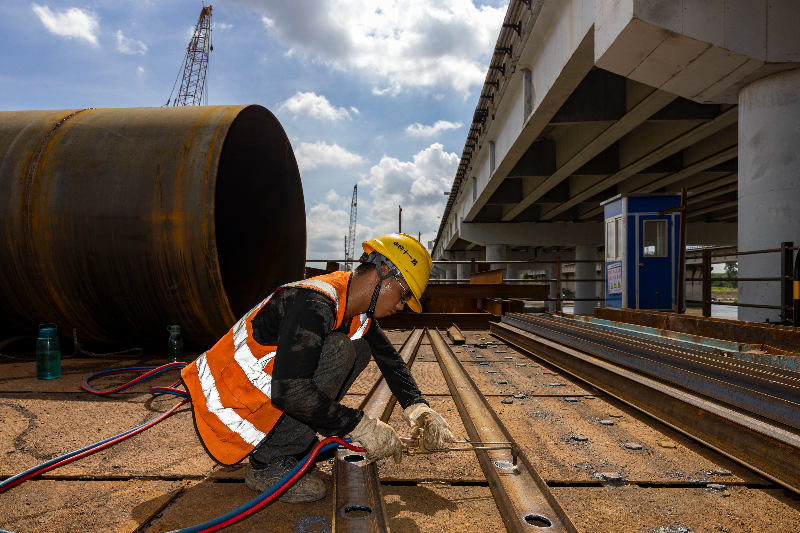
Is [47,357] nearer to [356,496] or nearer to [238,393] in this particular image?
[238,393]

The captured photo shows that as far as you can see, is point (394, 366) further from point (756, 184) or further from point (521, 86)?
point (521, 86)

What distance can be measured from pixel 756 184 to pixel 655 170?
8.22 meters

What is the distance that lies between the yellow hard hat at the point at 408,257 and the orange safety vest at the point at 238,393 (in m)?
0.23

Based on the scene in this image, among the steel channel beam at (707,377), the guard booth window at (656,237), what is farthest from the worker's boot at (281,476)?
the guard booth window at (656,237)

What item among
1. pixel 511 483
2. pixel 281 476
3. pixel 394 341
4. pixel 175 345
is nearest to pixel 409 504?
pixel 511 483

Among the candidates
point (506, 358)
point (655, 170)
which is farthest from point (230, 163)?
point (655, 170)

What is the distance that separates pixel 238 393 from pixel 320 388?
1.11 ft

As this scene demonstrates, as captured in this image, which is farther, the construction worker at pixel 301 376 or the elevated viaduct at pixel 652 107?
the elevated viaduct at pixel 652 107

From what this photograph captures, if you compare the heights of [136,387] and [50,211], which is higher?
[50,211]

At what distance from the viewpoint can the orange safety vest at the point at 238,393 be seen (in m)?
2.00

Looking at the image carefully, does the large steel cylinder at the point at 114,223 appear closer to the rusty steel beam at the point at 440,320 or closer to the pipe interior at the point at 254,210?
the pipe interior at the point at 254,210

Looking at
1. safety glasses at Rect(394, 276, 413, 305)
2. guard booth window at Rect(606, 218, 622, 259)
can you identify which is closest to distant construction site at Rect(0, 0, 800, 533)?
safety glasses at Rect(394, 276, 413, 305)

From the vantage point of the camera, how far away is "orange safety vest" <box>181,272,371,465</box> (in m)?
2.00

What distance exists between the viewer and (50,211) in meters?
4.43
